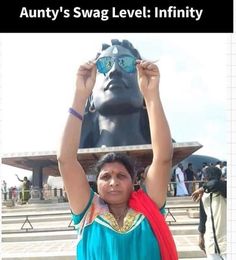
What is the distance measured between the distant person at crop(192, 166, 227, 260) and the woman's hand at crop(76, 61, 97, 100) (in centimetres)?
158

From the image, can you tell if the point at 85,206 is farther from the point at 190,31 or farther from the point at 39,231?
the point at 39,231

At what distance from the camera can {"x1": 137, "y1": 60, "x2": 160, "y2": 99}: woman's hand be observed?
198 centimetres

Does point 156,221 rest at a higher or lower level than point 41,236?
higher

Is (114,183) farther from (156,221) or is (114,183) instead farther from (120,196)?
(156,221)

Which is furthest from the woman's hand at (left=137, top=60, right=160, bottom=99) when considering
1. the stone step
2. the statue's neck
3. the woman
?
the statue's neck

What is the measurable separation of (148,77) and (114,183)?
54 cm

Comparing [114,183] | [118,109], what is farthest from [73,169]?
[118,109]

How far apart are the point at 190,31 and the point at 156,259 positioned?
1.73m

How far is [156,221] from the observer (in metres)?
1.81

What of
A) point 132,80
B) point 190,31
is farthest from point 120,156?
point 132,80

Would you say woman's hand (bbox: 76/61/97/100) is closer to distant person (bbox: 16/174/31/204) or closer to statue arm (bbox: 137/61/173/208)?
statue arm (bbox: 137/61/173/208)

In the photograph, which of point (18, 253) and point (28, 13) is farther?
point (18, 253)

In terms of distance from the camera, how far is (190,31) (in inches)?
116

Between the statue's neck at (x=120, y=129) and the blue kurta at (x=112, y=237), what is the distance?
39.0 feet
